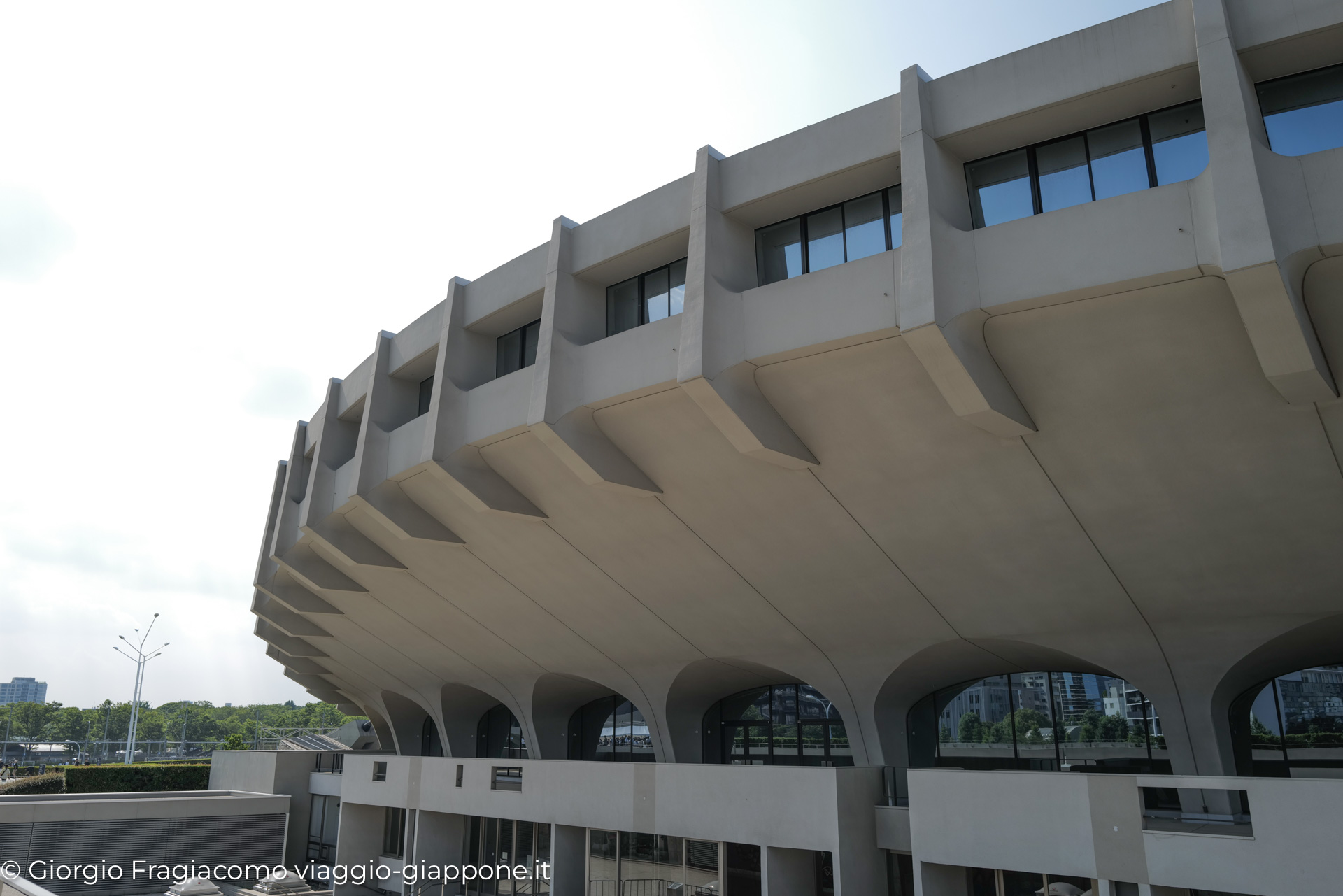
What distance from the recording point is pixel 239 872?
33375 mm

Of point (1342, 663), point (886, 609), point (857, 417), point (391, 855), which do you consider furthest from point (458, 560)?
point (1342, 663)

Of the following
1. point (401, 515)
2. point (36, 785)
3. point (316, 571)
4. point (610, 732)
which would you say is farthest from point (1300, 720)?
point (36, 785)

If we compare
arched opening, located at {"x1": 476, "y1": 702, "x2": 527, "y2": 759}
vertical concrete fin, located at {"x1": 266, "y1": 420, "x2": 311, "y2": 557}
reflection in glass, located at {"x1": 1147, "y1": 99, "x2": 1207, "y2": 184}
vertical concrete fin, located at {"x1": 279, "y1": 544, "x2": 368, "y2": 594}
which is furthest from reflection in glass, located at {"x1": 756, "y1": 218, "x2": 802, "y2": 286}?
arched opening, located at {"x1": 476, "y1": 702, "x2": 527, "y2": 759}

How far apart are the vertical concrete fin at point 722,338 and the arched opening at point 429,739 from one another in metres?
30.3

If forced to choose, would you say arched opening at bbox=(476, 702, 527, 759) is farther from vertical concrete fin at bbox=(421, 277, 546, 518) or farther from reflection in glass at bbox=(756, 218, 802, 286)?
Result: reflection in glass at bbox=(756, 218, 802, 286)

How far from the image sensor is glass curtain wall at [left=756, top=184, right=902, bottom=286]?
1277cm

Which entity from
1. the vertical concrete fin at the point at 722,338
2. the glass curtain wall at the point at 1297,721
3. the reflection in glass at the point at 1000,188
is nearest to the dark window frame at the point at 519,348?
the vertical concrete fin at the point at 722,338

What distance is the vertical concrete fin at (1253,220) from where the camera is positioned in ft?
29.1

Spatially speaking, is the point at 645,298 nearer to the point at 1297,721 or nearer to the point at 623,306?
the point at 623,306

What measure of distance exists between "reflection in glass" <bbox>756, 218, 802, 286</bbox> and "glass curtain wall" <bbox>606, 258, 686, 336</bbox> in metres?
1.54

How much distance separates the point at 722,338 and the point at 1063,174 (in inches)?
201

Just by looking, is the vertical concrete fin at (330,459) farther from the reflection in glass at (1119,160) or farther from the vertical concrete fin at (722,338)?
the reflection in glass at (1119,160)

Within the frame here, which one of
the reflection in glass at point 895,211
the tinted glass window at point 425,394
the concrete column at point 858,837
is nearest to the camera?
the reflection in glass at point 895,211

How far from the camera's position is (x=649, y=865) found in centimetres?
1802
